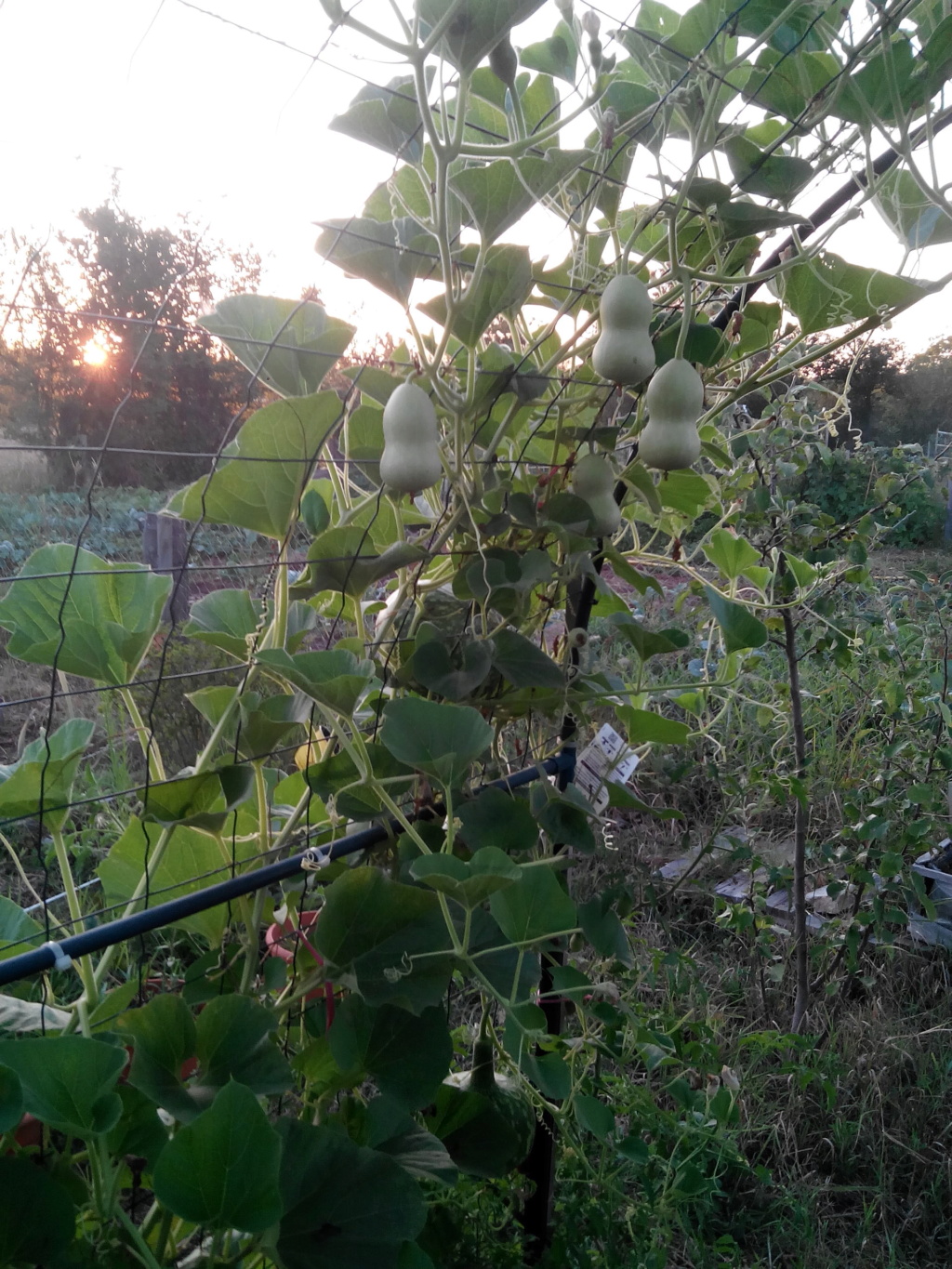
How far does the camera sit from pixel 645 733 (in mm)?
664

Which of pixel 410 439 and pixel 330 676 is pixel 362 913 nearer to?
pixel 330 676

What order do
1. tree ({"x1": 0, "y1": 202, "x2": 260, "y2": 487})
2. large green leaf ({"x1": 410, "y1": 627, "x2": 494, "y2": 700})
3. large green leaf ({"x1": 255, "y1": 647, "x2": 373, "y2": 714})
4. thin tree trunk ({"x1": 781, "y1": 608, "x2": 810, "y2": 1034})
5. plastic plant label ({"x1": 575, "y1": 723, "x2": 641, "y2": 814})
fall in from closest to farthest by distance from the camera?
large green leaf ({"x1": 255, "y1": 647, "x2": 373, "y2": 714}) → large green leaf ({"x1": 410, "y1": 627, "x2": 494, "y2": 700}) → plastic plant label ({"x1": 575, "y1": 723, "x2": 641, "y2": 814}) → thin tree trunk ({"x1": 781, "y1": 608, "x2": 810, "y2": 1034}) → tree ({"x1": 0, "y1": 202, "x2": 260, "y2": 487})

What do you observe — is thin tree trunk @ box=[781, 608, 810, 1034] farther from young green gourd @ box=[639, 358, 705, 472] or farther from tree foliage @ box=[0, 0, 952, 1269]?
young green gourd @ box=[639, 358, 705, 472]

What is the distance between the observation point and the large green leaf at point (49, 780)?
1.71 ft

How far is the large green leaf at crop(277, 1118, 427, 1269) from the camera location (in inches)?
16.5

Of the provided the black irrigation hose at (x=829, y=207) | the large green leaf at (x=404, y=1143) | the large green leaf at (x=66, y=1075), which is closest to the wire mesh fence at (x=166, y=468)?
the black irrigation hose at (x=829, y=207)

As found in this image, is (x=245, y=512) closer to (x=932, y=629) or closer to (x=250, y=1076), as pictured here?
(x=250, y=1076)

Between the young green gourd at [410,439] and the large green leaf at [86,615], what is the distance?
0.17 meters

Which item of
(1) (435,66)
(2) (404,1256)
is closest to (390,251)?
(1) (435,66)

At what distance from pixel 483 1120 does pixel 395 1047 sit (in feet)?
0.41

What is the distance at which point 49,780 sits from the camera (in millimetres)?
525

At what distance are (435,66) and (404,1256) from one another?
2.24 ft

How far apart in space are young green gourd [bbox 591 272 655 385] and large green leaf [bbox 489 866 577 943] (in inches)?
12.3

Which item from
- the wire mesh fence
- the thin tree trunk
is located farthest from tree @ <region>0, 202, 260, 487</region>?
the thin tree trunk
